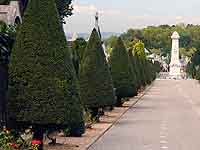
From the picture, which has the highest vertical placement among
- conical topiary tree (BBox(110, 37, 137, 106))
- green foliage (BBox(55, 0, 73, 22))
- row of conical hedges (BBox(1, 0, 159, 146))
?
green foliage (BBox(55, 0, 73, 22))

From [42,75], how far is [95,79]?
11.0 m

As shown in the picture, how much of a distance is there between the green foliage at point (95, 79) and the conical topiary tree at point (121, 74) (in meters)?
8.81

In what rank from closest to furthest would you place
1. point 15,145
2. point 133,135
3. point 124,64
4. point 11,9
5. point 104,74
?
point 15,145 → point 133,135 → point 104,74 → point 11,9 → point 124,64

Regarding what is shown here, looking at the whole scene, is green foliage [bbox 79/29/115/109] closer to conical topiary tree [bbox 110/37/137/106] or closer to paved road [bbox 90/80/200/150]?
paved road [bbox 90/80/200/150]

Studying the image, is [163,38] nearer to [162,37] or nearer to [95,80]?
[162,37]

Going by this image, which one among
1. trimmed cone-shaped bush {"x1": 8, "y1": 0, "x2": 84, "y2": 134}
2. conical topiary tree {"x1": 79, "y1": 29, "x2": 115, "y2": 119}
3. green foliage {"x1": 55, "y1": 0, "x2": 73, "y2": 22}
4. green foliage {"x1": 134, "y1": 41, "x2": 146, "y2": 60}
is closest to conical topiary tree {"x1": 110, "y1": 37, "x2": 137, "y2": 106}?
conical topiary tree {"x1": 79, "y1": 29, "x2": 115, "y2": 119}

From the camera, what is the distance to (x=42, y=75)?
14664mm

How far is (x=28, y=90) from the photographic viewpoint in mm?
14477

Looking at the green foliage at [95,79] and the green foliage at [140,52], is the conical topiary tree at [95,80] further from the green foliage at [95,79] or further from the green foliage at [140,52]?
the green foliage at [140,52]

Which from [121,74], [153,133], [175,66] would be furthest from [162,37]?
[153,133]

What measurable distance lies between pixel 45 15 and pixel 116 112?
17700mm

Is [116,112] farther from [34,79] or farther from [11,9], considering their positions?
[34,79]

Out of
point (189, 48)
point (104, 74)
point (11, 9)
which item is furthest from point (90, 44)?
point (189, 48)

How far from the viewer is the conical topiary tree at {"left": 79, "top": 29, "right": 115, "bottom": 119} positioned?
2502 cm
